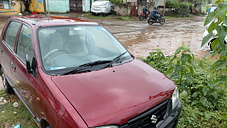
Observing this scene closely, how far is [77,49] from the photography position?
2934 millimetres

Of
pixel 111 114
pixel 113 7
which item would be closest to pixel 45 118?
pixel 111 114

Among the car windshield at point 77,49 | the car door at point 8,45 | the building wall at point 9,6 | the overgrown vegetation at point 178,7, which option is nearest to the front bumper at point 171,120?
the car windshield at point 77,49

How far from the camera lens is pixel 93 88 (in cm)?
214

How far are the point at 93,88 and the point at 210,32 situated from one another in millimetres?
1756

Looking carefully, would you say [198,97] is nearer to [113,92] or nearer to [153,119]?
[153,119]

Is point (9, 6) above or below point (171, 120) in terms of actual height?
above

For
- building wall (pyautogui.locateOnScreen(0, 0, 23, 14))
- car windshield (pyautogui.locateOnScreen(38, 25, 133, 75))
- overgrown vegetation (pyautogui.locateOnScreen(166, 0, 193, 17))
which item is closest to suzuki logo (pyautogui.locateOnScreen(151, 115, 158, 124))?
car windshield (pyautogui.locateOnScreen(38, 25, 133, 75))

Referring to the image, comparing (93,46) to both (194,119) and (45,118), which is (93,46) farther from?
(194,119)

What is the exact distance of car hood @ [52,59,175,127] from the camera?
1.82m

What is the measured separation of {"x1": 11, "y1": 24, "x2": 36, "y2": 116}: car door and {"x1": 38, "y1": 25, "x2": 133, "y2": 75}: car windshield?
0.25 m

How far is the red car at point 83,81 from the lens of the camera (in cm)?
188

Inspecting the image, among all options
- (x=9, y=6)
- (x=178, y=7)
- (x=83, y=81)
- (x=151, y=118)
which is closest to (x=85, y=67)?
(x=83, y=81)

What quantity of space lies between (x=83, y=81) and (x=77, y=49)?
834 millimetres

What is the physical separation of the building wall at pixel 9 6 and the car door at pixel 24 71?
20.2 metres
